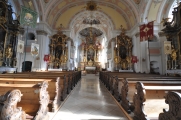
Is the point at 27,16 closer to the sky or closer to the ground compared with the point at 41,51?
closer to the sky

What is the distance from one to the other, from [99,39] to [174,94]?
74.5 feet

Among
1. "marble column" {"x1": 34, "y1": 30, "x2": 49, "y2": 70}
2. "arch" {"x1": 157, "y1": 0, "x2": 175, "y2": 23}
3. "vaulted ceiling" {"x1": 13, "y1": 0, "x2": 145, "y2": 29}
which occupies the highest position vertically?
"vaulted ceiling" {"x1": 13, "y1": 0, "x2": 145, "y2": 29}

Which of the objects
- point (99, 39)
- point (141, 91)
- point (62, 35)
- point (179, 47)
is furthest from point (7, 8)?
point (99, 39)

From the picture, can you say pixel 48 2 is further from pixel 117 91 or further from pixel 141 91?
pixel 141 91

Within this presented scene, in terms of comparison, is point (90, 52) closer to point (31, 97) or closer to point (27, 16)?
point (27, 16)

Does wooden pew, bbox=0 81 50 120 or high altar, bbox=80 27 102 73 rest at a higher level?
high altar, bbox=80 27 102 73

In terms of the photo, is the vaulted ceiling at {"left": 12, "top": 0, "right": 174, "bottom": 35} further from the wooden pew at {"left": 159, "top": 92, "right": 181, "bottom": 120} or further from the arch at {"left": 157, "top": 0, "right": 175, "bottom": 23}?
the wooden pew at {"left": 159, "top": 92, "right": 181, "bottom": 120}

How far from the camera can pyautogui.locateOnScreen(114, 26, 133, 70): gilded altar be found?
1270 centimetres

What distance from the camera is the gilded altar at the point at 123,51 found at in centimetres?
1270

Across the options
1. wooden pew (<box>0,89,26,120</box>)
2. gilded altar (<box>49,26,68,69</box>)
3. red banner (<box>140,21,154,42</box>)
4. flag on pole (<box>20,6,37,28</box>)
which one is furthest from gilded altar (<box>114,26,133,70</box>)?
wooden pew (<box>0,89,26,120</box>)

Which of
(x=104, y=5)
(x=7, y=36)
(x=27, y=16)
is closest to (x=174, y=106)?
(x=27, y=16)

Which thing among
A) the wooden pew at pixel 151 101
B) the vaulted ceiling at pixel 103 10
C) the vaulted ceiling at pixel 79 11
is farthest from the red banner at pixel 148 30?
the wooden pew at pixel 151 101

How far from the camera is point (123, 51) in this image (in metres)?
13.2

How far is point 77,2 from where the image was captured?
44.1 ft
